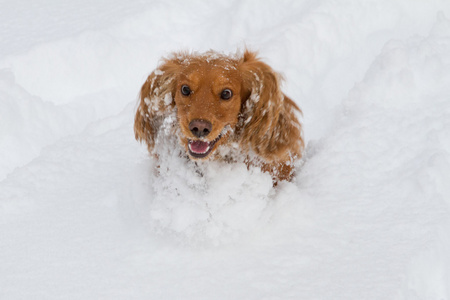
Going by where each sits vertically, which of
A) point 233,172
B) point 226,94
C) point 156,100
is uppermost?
point 156,100

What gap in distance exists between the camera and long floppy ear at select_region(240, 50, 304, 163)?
256 centimetres

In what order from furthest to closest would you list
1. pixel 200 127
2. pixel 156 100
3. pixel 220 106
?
pixel 156 100
pixel 220 106
pixel 200 127

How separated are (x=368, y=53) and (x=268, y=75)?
183 centimetres

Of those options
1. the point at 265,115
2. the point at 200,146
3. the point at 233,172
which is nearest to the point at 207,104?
the point at 200,146

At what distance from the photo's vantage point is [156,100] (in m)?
2.67

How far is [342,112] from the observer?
3.54m

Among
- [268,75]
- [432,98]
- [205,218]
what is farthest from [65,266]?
[432,98]

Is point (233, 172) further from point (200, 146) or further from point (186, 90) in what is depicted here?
point (186, 90)

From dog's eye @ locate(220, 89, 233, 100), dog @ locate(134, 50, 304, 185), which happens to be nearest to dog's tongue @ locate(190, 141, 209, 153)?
dog @ locate(134, 50, 304, 185)

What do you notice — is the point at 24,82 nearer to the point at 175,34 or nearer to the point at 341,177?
the point at 175,34

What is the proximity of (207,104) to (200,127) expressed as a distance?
122mm

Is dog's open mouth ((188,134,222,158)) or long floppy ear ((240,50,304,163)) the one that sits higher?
long floppy ear ((240,50,304,163))

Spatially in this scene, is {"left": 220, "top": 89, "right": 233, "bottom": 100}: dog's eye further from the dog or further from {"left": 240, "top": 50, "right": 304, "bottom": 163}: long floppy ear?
{"left": 240, "top": 50, "right": 304, "bottom": 163}: long floppy ear

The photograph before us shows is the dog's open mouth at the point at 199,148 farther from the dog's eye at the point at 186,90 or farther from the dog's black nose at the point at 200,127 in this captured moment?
the dog's eye at the point at 186,90
